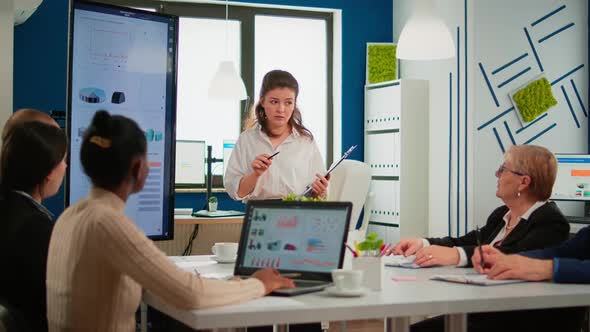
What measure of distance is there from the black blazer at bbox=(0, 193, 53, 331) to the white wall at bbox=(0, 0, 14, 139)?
2.11 meters

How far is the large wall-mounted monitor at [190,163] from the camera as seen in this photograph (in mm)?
5453

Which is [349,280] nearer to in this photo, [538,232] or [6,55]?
[538,232]

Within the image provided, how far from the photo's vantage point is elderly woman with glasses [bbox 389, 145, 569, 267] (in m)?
2.30

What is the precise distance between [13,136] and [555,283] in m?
1.53

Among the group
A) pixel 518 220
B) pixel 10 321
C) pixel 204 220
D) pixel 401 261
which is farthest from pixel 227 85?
pixel 10 321

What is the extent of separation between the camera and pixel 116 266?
5.18 ft

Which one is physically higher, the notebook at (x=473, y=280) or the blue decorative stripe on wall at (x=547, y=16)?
the blue decorative stripe on wall at (x=547, y=16)

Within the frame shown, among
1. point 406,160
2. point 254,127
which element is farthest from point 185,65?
point 254,127

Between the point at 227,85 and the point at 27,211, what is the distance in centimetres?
341

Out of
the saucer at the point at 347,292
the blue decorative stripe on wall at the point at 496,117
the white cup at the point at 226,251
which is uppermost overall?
the blue decorative stripe on wall at the point at 496,117

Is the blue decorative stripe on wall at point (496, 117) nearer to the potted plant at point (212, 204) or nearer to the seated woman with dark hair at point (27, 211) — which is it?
the potted plant at point (212, 204)

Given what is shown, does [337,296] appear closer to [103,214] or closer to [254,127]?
[103,214]

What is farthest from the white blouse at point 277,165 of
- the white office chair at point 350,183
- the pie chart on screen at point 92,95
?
the white office chair at point 350,183

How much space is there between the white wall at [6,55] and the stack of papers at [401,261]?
2.33 metres
